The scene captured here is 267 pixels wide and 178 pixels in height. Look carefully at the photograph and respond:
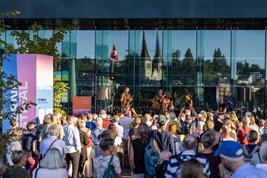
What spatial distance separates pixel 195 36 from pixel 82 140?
2162cm

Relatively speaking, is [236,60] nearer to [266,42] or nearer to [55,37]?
[266,42]

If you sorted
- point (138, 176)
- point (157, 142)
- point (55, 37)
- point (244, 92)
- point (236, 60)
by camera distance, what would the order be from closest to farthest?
point (138, 176) < point (157, 142) < point (55, 37) < point (244, 92) < point (236, 60)

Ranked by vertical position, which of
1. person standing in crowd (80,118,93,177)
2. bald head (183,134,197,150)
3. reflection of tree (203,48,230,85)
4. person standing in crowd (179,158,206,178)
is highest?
reflection of tree (203,48,230,85)

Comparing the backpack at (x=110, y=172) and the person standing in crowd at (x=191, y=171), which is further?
the backpack at (x=110, y=172)

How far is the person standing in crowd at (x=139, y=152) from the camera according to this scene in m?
11.8

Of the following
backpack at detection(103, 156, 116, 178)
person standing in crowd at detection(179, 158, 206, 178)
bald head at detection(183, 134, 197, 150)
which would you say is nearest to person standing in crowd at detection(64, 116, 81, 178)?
backpack at detection(103, 156, 116, 178)

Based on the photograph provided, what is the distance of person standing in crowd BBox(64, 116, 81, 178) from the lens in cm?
1450

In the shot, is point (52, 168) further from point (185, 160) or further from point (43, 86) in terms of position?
point (43, 86)

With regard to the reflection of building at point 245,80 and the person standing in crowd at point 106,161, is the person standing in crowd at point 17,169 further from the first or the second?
the reflection of building at point 245,80

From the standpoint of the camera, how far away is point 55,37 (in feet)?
76.3

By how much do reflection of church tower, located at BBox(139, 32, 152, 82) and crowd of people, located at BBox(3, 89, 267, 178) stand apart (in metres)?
16.4

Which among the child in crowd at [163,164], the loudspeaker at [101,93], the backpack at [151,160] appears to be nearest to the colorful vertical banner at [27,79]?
the backpack at [151,160]

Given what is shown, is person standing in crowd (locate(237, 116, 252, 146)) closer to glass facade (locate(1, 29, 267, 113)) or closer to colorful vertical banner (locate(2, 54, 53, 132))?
colorful vertical banner (locate(2, 54, 53, 132))
